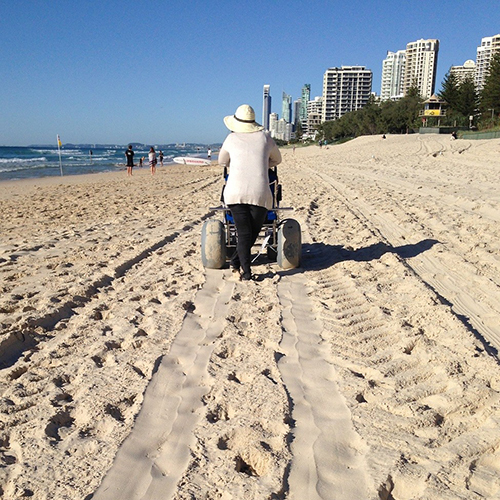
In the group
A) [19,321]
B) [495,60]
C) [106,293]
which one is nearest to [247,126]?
[106,293]

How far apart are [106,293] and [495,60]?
60.7 metres

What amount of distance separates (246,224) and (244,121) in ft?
3.64

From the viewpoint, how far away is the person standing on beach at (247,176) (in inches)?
191

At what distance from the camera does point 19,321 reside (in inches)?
150

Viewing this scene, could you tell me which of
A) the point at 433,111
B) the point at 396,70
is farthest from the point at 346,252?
the point at 396,70

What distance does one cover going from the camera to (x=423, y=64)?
170 metres

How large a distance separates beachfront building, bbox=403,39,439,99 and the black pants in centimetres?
18019

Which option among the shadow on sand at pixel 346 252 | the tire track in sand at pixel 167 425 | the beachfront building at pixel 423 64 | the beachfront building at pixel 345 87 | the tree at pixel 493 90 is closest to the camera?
the tire track in sand at pixel 167 425

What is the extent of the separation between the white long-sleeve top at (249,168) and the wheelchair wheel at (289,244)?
45 centimetres

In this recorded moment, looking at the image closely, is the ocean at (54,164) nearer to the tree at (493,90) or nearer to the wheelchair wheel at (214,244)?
the wheelchair wheel at (214,244)

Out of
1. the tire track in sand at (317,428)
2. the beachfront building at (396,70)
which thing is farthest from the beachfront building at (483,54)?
the tire track in sand at (317,428)

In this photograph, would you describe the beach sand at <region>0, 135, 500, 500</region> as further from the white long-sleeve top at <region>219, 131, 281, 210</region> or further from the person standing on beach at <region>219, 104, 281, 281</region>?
the white long-sleeve top at <region>219, 131, 281, 210</region>

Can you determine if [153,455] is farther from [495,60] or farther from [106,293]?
[495,60]

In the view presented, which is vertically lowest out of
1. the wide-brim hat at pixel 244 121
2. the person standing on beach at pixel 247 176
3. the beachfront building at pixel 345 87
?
the person standing on beach at pixel 247 176
